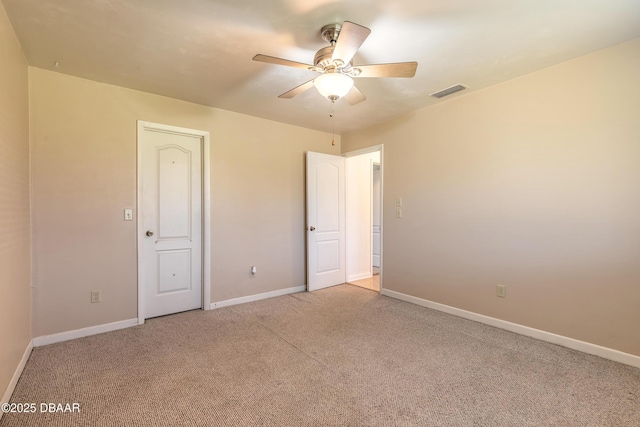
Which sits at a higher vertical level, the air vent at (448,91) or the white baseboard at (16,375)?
the air vent at (448,91)

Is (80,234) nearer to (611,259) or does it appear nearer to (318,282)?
(318,282)

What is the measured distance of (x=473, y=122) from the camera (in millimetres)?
3156

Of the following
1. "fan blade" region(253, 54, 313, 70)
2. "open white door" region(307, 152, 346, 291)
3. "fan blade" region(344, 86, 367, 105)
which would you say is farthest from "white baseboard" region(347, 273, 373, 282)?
"fan blade" region(253, 54, 313, 70)

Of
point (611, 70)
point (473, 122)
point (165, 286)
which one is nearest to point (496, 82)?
point (473, 122)

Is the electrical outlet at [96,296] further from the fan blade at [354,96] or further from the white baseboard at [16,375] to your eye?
the fan blade at [354,96]

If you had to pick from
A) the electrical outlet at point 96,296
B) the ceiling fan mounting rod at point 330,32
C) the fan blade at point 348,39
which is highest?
the ceiling fan mounting rod at point 330,32

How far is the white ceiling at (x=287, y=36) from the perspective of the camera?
1.83 meters

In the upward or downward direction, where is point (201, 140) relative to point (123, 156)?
upward

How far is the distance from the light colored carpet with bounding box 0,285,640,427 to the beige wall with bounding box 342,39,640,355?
38 cm

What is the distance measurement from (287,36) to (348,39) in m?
0.66

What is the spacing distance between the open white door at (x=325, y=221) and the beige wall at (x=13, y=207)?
290 cm

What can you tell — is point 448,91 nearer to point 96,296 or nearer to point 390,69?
point 390,69

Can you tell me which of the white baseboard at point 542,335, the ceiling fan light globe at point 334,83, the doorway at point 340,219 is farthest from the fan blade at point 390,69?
the white baseboard at point 542,335

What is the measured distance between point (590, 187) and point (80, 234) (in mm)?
4472
